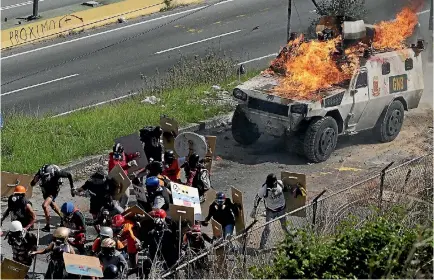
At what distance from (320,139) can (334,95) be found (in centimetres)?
86

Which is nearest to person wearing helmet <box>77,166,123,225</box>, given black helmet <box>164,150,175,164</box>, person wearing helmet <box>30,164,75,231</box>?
person wearing helmet <box>30,164,75,231</box>

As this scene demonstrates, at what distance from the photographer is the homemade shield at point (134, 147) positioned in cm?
1725

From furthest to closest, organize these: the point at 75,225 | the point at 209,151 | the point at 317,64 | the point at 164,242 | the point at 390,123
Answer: the point at 390,123, the point at 317,64, the point at 209,151, the point at 75,225, the point at 164,242

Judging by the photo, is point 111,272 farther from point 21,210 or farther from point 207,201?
point 207,201

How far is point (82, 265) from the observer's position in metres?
12.4

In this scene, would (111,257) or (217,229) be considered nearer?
(111,257)

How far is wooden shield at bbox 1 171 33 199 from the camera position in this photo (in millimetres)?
15945

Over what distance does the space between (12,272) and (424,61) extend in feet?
46.9

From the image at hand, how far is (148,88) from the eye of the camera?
23.9 meters

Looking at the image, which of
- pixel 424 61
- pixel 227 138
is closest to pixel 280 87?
pixel 227 138

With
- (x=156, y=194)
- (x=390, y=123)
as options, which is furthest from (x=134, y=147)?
(x=390, y=123)

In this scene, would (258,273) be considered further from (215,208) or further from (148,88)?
(148,88)

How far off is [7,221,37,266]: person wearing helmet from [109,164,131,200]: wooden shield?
1.97 m

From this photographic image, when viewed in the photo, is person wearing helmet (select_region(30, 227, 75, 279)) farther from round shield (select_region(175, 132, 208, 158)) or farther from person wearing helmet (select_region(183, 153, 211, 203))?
round shield (select_region(175, 132, 208, 158))
